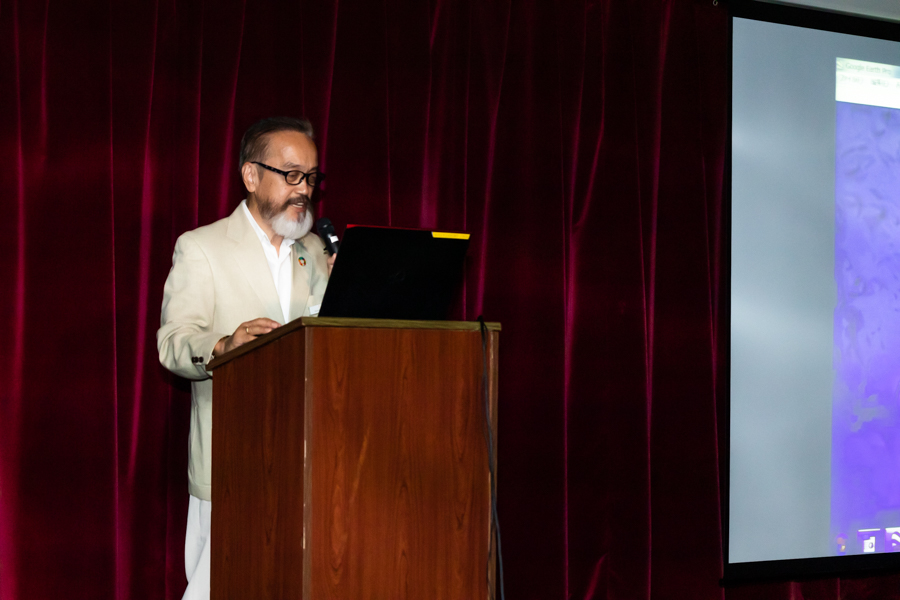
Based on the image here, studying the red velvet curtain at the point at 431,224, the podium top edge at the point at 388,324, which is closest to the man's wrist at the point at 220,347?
the podium top edge at the point at 388,324

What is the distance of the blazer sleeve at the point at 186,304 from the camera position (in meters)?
2.10

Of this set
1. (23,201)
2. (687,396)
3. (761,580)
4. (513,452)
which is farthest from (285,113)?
(761,580)

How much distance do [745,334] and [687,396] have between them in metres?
0.35

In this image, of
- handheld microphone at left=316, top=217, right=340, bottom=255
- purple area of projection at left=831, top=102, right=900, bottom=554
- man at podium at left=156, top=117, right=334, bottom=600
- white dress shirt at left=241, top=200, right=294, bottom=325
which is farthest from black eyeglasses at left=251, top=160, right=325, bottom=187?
purple area of projection at left=831, top=102, right=900, bottom=554

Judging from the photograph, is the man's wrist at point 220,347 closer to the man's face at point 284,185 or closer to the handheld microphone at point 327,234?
the handheld microphone at point 327,234

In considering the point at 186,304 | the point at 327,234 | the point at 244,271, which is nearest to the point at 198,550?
the point at 186,304

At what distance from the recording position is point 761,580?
3449 mm

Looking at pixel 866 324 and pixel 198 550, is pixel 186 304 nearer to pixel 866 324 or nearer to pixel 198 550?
pixel 198 550

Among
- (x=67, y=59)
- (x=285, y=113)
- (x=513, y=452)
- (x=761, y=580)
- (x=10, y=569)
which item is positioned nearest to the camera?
(x=10, y=569)

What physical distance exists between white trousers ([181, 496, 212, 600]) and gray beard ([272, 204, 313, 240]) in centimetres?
78

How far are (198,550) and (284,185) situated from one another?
1.03 m

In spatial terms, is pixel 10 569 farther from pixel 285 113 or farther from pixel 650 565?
pixel 650 565

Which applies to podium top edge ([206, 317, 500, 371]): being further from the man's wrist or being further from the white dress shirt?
the white dress shirt

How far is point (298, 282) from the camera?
8.07 ft
